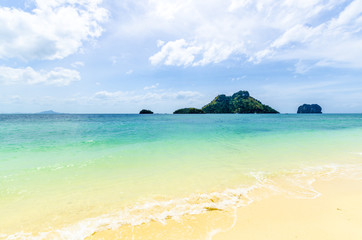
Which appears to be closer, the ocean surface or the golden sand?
the golden sand

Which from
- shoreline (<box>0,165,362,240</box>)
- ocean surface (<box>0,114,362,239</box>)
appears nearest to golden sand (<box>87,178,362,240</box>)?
shoreline (<box>0,165,362,240</box>)

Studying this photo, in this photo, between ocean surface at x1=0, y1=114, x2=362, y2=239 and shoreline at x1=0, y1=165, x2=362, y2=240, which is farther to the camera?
ocean surface at x1=0, y1=114, x2=362, y2=239

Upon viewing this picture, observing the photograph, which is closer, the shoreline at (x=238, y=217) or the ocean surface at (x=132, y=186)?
the shoreline at (x=238, y=217)

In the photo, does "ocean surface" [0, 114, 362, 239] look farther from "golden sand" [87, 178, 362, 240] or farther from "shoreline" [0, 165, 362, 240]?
"golden sand" [87, 178, 362, 240]

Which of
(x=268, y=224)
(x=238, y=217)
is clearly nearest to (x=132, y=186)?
(x=238, y=217)

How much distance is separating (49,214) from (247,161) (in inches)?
363

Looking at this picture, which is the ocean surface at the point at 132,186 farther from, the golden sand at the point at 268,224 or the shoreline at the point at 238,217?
the golden sand at the point at 268,224

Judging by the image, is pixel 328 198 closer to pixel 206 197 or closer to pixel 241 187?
pixel 241 187

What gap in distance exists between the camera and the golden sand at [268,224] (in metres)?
3.74

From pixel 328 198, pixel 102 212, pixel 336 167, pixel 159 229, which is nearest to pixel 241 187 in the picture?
pixel 328 198

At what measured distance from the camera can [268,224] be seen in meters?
4.07

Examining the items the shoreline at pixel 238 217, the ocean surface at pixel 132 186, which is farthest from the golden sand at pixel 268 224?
the ocean surface at pixel 132 186

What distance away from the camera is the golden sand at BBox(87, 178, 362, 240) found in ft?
12.3

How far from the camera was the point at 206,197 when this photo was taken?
553 cm
